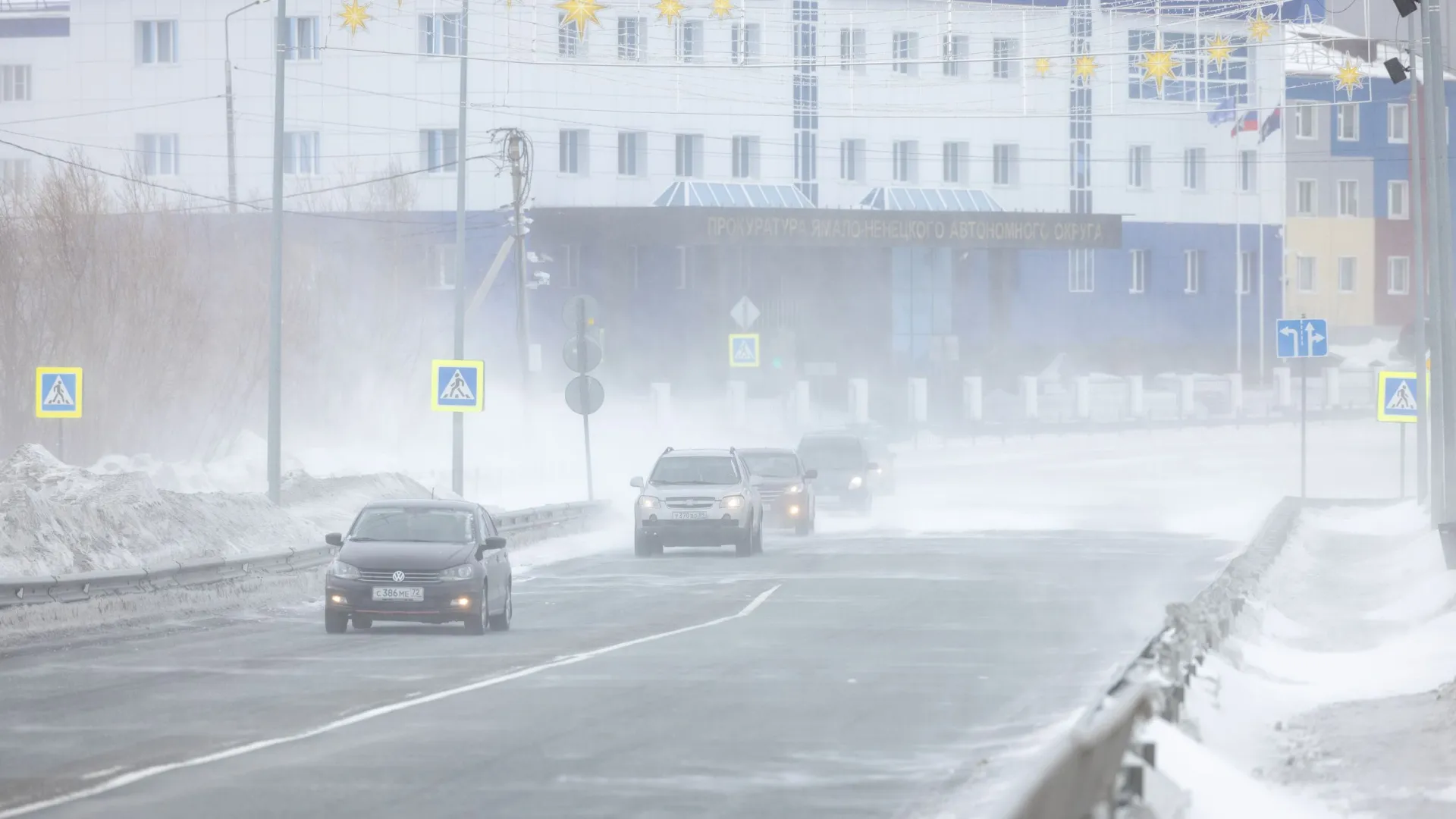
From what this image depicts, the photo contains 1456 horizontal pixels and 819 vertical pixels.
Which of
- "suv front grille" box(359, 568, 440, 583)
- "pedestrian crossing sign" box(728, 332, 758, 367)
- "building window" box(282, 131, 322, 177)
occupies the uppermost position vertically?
"building window" box(282, 131, 322, 177)

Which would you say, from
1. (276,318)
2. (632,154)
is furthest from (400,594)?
(632,154)

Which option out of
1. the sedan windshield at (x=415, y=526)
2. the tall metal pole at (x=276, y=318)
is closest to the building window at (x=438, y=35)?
the tall metal pole at (x=276, y=318)

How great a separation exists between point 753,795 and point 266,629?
12707mm

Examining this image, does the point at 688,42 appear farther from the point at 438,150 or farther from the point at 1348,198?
the point at 1348,198

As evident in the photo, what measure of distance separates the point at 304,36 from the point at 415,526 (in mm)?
57415

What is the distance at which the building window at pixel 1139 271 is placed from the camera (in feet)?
290

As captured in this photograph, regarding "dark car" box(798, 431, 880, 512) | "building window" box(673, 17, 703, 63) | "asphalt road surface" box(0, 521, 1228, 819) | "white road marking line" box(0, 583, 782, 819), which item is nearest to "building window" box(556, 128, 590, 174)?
"building window" box(673, 17, 703, 63)

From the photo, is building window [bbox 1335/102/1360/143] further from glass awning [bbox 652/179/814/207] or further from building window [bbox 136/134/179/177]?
building window [bbox 136/134/179/177]

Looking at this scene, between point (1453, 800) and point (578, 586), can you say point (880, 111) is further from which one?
point (1453, 800)

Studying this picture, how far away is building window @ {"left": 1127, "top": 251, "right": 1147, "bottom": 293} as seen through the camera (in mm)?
88438

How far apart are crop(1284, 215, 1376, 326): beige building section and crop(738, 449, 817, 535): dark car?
56371mm

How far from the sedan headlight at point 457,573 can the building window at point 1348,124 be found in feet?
268

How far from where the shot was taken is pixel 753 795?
11.4 metres

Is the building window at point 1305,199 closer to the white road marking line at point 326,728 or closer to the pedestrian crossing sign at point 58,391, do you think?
the pedestrian crossing sign at point 58,391
